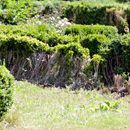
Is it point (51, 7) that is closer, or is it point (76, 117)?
point (76, 117)

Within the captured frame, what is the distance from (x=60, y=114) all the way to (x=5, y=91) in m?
1.36

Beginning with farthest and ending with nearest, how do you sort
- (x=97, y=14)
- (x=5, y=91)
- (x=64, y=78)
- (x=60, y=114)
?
(x=97, y=14), (x=64, y=78), (x=60, y=114), (x=5, y=91)

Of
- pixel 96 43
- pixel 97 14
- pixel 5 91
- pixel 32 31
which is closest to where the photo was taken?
pixel 5 91

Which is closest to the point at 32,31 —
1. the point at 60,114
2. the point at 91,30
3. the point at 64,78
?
the point at 91,30

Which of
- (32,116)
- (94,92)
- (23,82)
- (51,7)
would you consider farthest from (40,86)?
(51,7)

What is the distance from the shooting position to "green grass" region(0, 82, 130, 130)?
8.69m

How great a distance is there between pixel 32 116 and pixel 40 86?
174 inches

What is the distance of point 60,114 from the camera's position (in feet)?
31.6

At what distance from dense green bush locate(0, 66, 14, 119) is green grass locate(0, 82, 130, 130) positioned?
239 mm

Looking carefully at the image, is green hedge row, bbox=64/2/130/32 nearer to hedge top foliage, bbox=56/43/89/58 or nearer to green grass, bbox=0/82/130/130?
hedge top foliage, bbox=56/43/89/58

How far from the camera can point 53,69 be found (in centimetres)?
1439

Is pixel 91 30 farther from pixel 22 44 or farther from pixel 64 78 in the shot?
pixel 64 78

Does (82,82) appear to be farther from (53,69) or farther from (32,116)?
(32,116)

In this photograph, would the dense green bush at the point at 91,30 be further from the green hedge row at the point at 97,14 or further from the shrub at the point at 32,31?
the green hedge row at the point at 97,14
